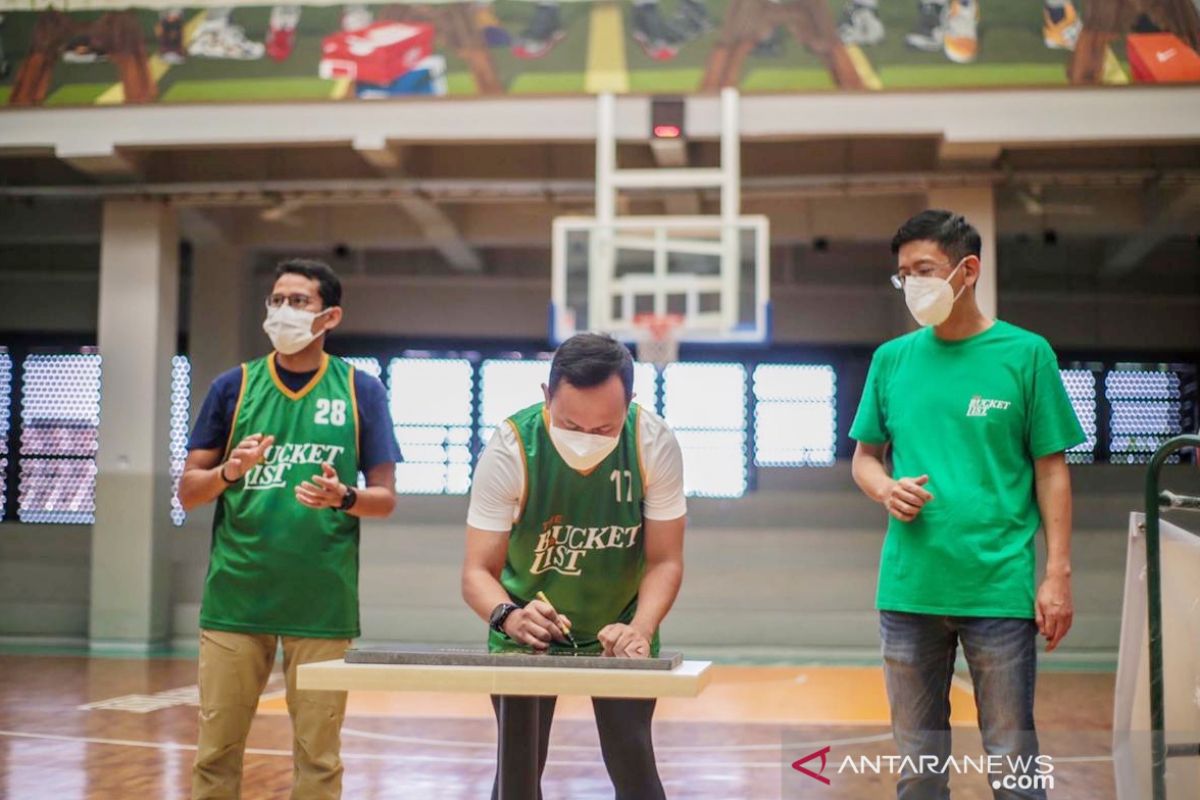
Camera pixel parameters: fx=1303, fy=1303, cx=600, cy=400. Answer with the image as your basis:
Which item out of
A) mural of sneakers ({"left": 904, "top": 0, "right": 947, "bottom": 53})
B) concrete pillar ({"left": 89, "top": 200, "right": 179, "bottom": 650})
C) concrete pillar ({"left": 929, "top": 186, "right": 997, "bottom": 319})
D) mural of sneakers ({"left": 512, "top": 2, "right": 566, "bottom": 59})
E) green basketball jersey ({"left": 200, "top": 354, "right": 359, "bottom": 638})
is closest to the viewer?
green basketball jersey ({"left": 200, "top": 354, "right": 359, "bottom": 638})

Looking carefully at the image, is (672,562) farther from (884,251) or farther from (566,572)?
(884,251)

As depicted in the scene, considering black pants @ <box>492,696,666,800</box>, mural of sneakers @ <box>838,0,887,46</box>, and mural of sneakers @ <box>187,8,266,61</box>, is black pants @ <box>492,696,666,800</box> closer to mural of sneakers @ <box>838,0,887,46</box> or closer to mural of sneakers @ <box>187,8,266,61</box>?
mural of sneakers @ <box>838,0,887,46</box>

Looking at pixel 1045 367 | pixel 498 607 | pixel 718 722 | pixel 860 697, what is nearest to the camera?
pixel 498 607

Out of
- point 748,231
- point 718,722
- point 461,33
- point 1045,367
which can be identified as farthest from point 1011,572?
point 461,33

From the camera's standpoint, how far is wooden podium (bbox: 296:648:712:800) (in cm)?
229

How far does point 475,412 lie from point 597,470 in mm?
12446

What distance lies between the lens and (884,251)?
15219 millimetres

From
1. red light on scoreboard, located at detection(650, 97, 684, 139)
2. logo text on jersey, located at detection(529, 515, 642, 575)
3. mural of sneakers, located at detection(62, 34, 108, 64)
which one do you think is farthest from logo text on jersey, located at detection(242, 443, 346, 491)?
mural of sneakers, located at detection(62, 34, 108, 64)

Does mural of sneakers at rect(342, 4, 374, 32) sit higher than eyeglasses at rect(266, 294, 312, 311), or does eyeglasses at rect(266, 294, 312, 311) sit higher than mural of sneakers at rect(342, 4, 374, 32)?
mural of sneakers at rect(342, 4, 374, 32)

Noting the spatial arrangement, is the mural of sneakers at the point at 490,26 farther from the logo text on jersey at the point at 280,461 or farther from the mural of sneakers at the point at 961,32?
the logo text on jersey at the point at 280,461

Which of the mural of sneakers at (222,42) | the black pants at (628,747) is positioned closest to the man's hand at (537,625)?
the black pants at (628,747)

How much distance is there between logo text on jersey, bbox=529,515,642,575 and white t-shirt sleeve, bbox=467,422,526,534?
0.10 meters

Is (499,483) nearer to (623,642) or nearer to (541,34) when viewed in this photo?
(623,642)

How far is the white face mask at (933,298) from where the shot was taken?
3.15m
